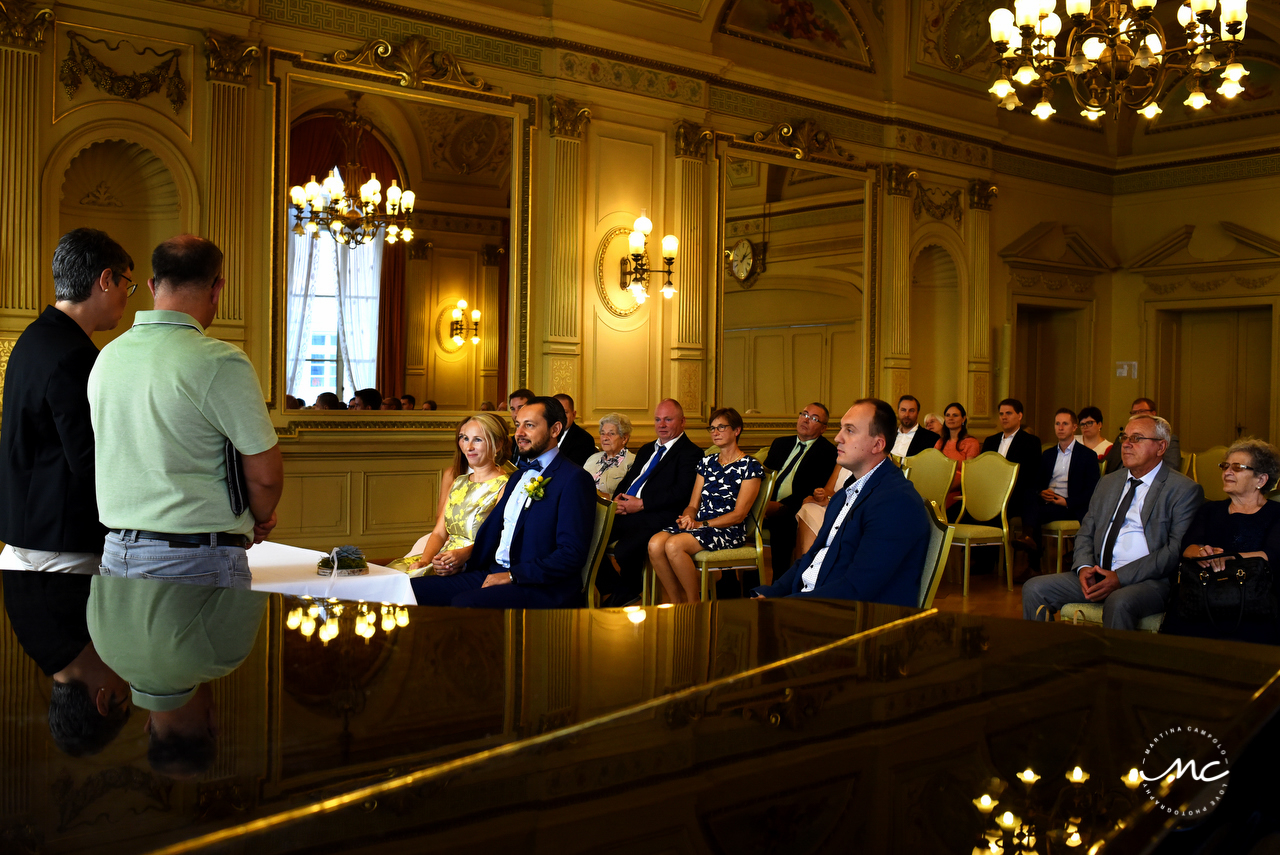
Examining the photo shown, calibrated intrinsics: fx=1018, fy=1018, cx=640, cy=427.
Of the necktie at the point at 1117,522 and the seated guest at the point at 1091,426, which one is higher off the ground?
the seated guest at the point at 1091,426

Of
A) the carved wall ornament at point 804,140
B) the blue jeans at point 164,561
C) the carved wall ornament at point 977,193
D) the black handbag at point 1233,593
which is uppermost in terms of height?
the carved wall ornament at point 804,140

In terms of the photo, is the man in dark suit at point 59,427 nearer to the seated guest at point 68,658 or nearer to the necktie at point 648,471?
the seated guest at point 68,658

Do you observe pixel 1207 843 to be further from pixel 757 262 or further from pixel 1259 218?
pixel 1259 218

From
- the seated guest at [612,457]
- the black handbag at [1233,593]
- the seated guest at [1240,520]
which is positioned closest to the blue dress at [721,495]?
the seated guest at [612,457]

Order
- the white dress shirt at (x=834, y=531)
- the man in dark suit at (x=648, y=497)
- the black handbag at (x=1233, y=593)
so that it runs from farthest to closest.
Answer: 1. the man in dark suit at (x=648, y=497)
2. the black handbag at (x=1233, y=593)
3. the white dress shirt at (x=834, y=531)

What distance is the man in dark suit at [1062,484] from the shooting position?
7301 millimetres

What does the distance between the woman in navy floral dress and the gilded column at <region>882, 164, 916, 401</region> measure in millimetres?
4907

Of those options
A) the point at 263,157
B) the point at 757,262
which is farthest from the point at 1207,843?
the point at 757,262

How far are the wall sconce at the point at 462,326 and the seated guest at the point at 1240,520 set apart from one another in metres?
5.42

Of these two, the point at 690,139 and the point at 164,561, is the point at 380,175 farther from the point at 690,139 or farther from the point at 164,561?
the point at 164,561

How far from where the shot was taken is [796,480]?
6809 millimetres

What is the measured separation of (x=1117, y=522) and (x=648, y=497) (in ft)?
8.97

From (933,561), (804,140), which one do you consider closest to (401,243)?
(804,140)

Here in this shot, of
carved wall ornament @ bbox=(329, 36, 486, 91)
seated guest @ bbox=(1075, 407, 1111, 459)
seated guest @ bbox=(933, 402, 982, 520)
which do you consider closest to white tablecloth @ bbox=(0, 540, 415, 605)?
carved wall ornament @ bbox=(329, 36, 486, 91)
